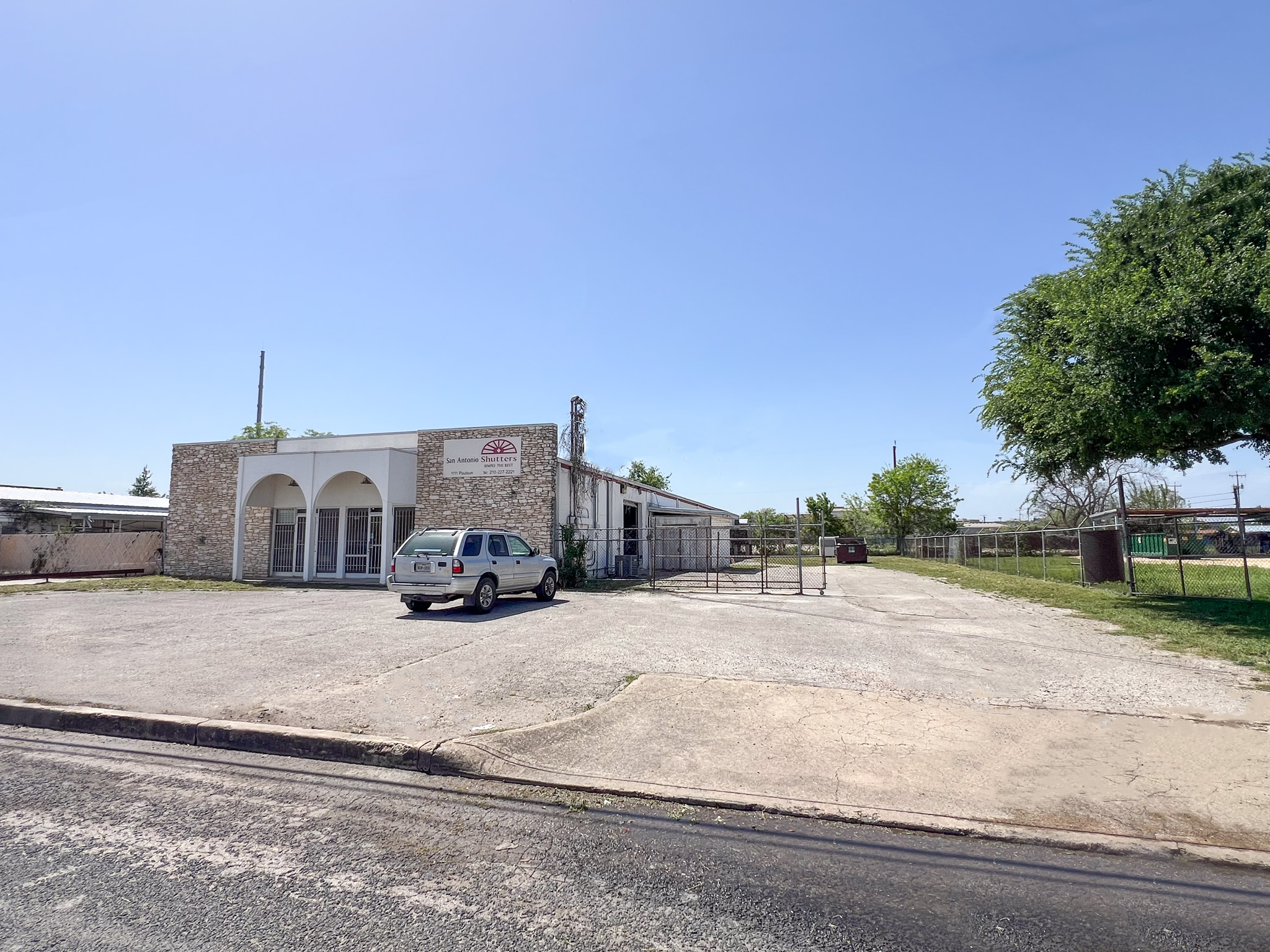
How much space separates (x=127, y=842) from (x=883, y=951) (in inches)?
159

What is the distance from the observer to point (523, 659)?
8.88 meters

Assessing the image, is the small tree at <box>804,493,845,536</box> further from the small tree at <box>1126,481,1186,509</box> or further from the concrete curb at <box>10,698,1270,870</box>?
the concrete curb at <box>10,698,1270,870</box>

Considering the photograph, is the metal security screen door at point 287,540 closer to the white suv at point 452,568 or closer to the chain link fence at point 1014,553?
the white suv at point 452,568

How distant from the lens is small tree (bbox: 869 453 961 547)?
52750 millimetres

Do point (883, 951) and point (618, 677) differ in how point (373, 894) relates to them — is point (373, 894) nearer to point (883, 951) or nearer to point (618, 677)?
point (883, 951)

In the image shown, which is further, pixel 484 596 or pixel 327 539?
pixel 327 539

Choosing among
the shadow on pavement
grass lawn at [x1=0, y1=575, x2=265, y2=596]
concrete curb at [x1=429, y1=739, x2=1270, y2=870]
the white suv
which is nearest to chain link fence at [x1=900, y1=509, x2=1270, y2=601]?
the shadow on pavement

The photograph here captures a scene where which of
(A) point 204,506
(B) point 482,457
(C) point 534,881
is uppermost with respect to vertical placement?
(B) point 482,457

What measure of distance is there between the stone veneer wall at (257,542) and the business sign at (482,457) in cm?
813

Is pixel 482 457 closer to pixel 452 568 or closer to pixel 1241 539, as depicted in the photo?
pixel 452 568

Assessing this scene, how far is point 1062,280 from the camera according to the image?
49.8 feet

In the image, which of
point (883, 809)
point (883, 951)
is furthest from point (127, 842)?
point (883, 809)

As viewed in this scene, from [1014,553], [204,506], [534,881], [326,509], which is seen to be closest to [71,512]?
[204,506]

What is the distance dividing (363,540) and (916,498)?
42446 millimetres
